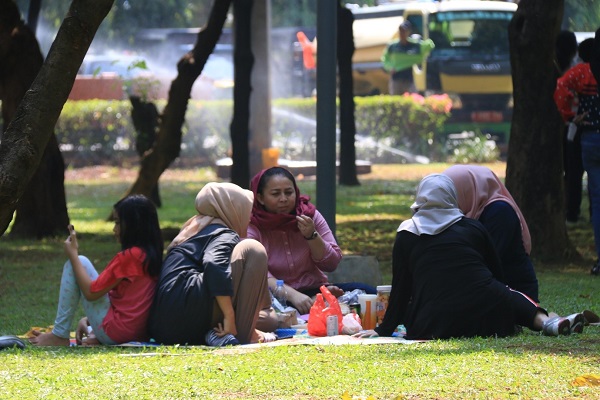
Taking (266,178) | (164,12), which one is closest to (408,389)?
(266,178)

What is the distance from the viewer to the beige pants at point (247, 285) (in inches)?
258

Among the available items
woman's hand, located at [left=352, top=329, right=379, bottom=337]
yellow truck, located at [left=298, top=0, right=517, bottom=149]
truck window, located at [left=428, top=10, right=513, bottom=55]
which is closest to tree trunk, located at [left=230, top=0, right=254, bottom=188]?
woman's hand, located at [left=352, top=329, right=379, bottom=337]

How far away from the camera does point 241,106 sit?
15.0 metres

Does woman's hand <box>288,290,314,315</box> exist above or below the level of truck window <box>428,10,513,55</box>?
below

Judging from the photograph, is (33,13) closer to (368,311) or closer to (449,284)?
(368,311)

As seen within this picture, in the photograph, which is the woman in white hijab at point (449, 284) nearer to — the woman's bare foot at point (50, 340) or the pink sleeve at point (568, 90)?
the woman's bare foot at point (50, 340)

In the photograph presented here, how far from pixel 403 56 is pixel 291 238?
949 inches

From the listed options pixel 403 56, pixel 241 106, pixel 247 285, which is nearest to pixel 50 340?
pixel 247 285

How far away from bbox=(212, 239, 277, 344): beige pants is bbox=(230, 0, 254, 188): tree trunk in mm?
8386

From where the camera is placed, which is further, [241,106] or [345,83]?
[345,83]

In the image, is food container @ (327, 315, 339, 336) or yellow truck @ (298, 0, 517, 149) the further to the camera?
yellow truck @ (298, 0, 517, 149)

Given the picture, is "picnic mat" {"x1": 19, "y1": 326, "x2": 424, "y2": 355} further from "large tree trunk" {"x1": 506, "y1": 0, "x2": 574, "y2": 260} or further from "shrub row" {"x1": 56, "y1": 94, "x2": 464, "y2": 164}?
"shrub row" {"x1": 56, "y1": 94, "x2": 464, "y2": 164}

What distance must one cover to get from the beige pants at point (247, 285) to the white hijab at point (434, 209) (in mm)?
785

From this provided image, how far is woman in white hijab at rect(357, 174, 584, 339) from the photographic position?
6367mm
